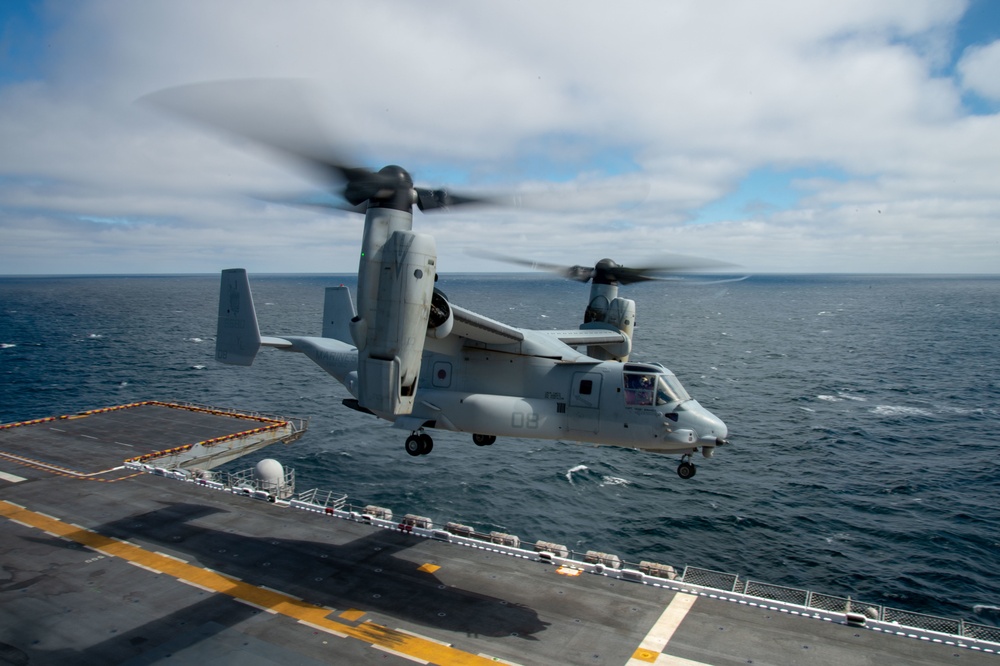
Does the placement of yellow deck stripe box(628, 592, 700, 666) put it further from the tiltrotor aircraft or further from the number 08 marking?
the number 08 marking

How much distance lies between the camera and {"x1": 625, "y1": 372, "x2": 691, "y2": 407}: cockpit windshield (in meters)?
19.7

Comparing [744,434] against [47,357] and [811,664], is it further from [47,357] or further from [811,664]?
[47,357]

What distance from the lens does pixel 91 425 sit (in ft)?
151

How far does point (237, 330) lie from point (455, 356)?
10.1 metres

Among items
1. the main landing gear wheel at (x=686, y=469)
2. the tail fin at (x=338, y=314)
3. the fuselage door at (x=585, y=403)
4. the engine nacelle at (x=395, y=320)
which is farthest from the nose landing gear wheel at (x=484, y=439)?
the tail fin at (x=338, y=314)

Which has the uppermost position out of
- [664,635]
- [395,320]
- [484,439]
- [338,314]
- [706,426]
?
[395,320]

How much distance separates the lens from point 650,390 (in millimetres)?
19750

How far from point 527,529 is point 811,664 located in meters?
21.4

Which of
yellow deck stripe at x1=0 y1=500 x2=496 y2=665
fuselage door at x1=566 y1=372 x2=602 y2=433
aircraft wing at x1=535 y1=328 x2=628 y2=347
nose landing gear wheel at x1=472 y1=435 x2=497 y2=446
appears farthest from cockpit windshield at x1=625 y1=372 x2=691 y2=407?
yellow deck stripe at x1=0 y1=500 x2=496 y2=665

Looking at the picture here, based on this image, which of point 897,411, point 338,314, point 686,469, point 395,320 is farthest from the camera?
point 897,411

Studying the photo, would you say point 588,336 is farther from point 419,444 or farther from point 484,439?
point 419,444

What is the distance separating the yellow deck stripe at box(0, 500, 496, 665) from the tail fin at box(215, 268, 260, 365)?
8303 mm

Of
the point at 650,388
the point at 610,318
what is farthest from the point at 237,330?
the point at 650,388

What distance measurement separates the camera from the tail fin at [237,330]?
81.5 feet
